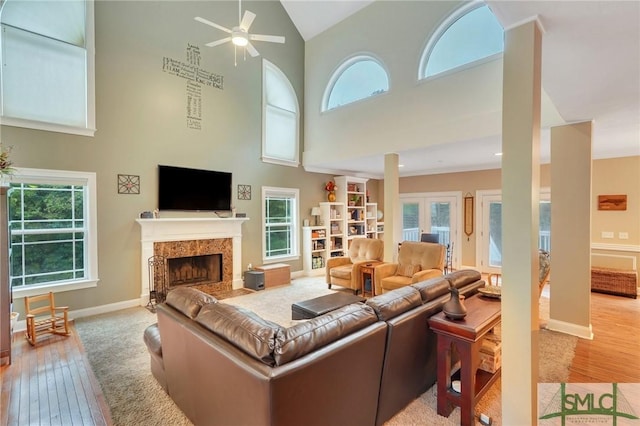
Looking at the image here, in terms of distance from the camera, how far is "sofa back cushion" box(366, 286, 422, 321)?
200cm

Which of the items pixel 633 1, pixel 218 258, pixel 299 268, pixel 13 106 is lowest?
pixel 299 268

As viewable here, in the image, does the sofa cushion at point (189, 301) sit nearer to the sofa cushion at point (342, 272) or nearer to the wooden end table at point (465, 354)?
the wooden end table at point (465, 354)

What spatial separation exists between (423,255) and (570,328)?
1992 millimetres

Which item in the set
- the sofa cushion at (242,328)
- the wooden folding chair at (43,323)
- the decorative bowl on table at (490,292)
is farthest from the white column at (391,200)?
the wooden folding chair at (43,323)

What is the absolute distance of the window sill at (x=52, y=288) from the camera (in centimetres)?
387

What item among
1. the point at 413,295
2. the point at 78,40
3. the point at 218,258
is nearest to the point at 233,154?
the point at 218,258

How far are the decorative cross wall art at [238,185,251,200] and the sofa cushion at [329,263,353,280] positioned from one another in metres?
2.26

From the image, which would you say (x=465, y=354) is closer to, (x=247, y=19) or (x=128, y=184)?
(x=247, y=19)

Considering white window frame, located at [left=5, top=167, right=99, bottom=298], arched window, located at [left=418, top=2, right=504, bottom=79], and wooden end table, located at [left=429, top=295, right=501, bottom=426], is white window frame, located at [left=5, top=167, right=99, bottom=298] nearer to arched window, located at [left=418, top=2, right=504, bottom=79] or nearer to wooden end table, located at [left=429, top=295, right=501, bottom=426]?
wooden end table, located at [left=429, top=295, right=501, bottom=426]

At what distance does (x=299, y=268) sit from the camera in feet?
23.1

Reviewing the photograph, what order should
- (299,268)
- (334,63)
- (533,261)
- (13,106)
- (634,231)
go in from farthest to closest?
(299,268) → (334,63) → (634,231) → (13,106) → (533,261)

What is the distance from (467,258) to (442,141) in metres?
3.80

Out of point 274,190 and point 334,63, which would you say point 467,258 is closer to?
point 274,190

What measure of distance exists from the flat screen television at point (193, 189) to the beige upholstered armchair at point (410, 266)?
124 inches
